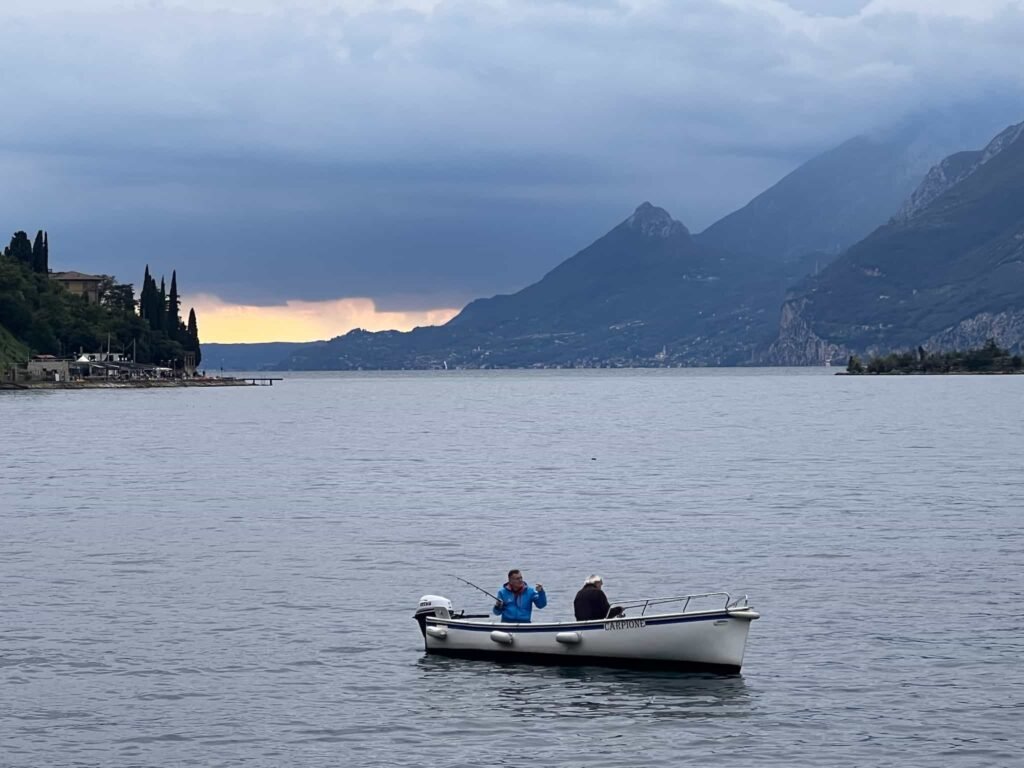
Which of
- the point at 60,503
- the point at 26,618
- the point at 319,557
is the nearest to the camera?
the point at 26,618

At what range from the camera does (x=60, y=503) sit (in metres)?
91.9

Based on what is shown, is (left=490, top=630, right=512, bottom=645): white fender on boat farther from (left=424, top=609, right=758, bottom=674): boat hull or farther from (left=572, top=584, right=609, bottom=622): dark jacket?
(left=572, top=584, right=609, bottom=622): dark jacket

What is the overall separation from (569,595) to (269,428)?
139 metres

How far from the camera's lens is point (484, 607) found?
175 feet

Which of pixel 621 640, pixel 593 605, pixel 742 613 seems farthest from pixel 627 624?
pixel 742 613

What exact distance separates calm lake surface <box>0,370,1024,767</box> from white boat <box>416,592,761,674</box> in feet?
1.86

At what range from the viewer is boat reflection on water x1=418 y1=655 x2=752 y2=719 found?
127ft

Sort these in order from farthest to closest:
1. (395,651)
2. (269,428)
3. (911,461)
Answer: (269,428)
(911,461)
(395,651)

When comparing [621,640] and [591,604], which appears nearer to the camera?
[621,640]

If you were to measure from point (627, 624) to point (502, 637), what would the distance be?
12.5 ft

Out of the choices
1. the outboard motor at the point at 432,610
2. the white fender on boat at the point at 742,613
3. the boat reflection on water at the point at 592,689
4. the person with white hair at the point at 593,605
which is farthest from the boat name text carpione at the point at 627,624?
the outboard motor at the point at 432,610

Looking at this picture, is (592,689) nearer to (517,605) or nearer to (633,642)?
(633,642)

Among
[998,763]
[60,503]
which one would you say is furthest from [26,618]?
[60,503]

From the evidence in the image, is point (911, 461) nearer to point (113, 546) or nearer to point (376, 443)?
point (376, 443)
